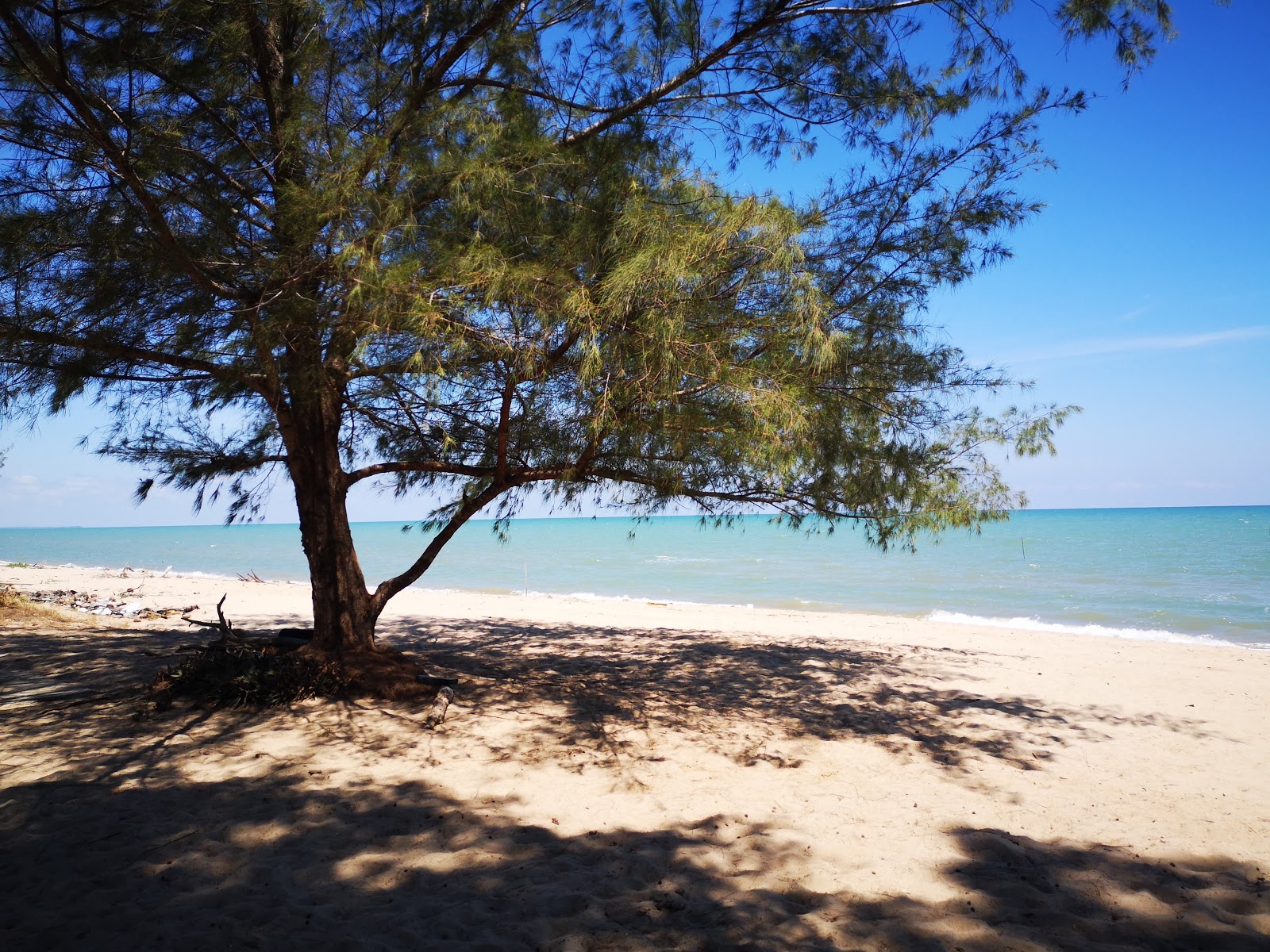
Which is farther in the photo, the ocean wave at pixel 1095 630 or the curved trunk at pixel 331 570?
the ocean wave at pixel 1095 630

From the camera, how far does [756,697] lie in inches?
211

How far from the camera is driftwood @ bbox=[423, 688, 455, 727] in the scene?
4.30 metres

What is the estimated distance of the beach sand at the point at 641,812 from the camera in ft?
7.59

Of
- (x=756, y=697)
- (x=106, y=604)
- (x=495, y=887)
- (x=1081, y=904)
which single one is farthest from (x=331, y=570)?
(x=106, y=604)

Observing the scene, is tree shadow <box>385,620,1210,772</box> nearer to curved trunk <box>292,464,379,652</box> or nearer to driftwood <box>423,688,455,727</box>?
driftwood <box>423,688,455,727</box>

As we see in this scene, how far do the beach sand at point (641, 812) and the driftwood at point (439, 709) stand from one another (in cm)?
8

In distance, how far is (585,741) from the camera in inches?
165

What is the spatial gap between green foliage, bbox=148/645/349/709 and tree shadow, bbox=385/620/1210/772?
0.92 metres

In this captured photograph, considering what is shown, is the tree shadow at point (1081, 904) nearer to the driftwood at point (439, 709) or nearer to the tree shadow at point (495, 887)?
the tree shadow at point (495, 887)

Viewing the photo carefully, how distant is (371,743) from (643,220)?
9.84ft

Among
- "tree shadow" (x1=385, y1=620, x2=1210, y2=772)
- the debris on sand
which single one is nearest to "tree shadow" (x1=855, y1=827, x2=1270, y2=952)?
"tree shadow" (x1=385, y1=620, x2=1210, y2=772)

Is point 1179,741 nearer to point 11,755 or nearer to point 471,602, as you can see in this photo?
point 11,755

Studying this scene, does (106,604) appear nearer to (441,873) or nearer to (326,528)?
(326,528)

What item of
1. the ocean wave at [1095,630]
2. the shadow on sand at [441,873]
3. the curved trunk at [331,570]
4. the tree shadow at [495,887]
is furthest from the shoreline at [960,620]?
the tree shadow at [495,887]
